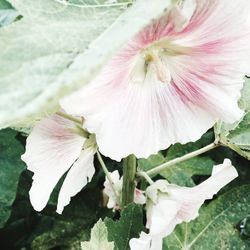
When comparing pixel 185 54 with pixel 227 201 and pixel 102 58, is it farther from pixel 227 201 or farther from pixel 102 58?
pixel 227 201

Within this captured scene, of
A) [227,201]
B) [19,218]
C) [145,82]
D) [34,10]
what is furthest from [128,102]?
[19,218]

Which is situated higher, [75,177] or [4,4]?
[4,4]

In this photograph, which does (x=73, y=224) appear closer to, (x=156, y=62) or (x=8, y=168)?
(x=8, y=168)

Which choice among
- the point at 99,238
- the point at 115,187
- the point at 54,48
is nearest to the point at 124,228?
the point at 115,187

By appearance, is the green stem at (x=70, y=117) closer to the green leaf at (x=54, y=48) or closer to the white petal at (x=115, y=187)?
the white petal at (x=115, y=187)

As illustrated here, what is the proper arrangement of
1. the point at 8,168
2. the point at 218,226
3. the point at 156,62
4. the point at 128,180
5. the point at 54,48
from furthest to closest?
the point at 8,168 < the point at 218,226 < the point at 128,180 < the point at 156,62 < the point at 54,48

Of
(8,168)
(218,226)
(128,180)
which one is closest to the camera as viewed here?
(128,180)
